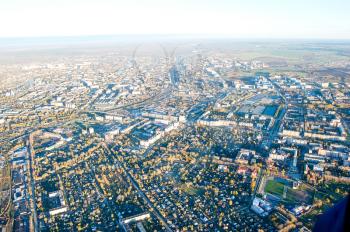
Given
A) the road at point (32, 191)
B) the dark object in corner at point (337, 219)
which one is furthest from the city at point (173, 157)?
the dark object in corner at point (337, 219)

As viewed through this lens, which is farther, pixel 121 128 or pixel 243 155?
pixel 121 128

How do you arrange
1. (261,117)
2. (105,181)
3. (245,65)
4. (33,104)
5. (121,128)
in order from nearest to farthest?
(105,181), (121,128), (261,117), (33,104), (245,65)

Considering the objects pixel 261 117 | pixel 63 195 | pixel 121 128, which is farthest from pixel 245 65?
pixel 63 195

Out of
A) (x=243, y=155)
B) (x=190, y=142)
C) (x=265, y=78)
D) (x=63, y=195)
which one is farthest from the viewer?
(x=265, y=78)

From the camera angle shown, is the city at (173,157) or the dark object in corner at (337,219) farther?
the city at (173,157)

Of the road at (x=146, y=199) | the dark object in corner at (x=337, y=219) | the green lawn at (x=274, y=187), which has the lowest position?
the road at (x=146, y=199)

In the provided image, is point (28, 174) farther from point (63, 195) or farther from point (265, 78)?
point (265, 78)

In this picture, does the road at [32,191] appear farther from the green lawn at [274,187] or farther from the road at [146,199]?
the green lawn at [274,187]

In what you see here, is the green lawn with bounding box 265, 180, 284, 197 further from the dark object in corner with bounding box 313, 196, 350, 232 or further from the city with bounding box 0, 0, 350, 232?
the dark object in corner with bounding box 313, 196, 350, 232
